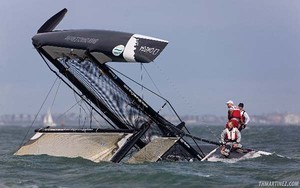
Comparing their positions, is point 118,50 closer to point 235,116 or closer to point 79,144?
point 79,144

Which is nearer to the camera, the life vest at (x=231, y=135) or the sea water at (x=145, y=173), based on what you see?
the sea water at (x=145, y=173)

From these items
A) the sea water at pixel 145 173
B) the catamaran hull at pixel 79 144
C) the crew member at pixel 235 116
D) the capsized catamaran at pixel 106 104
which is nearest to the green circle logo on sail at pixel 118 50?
the capsized catamaran at pixel 106 104

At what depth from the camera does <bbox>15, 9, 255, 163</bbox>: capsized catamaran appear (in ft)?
61.1

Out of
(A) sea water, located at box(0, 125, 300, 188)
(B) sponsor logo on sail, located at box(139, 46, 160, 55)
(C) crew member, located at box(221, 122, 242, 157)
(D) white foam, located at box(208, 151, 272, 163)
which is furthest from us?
(C) crew member, located at box(221, 122, 242, 157)

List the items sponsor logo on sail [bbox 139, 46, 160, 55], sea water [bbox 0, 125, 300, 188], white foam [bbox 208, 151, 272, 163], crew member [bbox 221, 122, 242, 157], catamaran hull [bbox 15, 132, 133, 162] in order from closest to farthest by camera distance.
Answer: sea water [bbox 0, 125, 300, 188], sponsor logo on sail [bbox 139, 46, 160, 55], catamaran hull [bbox 15, 132, 133, 162], white foam [bbox 208, 151, 272, 163], crew member [bbox 221, 122, 242, 157]

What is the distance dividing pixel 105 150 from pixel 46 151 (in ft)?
5.99

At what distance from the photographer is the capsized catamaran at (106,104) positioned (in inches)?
733

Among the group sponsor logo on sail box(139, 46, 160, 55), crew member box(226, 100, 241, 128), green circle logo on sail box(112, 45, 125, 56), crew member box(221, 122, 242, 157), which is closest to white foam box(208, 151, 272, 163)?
crew member box(221, 122, 242, 157)

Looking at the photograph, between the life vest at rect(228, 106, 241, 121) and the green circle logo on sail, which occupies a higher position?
the green circle logo on sail

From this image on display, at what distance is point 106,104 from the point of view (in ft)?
66.2

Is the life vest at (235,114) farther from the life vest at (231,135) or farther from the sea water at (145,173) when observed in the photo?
the sea water at (145,173)

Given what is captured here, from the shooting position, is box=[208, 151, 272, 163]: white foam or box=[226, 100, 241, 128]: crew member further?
box=[226, 100, 241, 128]: crew member

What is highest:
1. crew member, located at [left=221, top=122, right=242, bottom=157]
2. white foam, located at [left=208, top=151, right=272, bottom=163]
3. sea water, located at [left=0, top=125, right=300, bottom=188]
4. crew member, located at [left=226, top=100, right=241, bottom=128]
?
crew member, located at [left=226, top=100, right=241, bottom=128]

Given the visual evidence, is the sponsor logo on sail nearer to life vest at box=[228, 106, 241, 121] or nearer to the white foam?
life vest at box=[228, 106, 241, 121]
